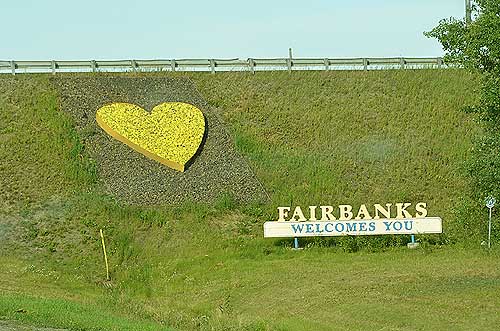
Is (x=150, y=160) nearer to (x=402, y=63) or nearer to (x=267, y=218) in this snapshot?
(x=267, y=218)

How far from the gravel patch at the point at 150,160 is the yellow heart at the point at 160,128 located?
1.21 feet

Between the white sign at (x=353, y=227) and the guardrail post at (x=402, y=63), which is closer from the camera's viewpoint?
the white sign at (x=353, y=227)

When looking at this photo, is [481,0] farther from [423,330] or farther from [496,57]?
[423,330]

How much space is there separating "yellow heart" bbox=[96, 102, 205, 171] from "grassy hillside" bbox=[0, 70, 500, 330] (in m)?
1.82

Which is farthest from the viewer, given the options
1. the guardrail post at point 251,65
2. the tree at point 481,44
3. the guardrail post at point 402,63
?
the guardrail post at point 402,63

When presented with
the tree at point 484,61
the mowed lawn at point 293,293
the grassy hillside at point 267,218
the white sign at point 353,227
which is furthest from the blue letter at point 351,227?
the tree at point 484,61

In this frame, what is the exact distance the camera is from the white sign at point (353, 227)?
3030cm

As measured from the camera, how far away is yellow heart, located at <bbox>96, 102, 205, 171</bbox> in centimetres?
3756

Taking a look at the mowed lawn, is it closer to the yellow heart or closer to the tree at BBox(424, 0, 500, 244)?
the tree at BBox(424, 0, 500, 244)

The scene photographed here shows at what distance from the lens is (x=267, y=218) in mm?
33500

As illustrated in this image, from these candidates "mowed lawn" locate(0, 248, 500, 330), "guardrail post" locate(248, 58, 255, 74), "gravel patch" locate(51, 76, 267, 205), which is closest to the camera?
"mowed lawn" locate(0, 248, 500, 330)

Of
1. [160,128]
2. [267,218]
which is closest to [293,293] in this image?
[267,218]

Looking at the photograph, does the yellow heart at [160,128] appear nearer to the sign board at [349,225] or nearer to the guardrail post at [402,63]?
the sign board at [349,225]

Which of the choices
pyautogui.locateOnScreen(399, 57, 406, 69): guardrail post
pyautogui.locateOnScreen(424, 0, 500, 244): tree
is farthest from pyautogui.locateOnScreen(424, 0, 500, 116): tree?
pyautogui.locateOnScreen(399, 57, 406, 69): guardrail post
